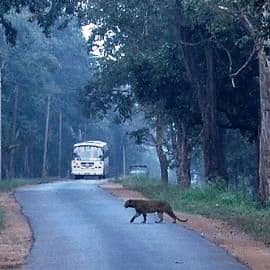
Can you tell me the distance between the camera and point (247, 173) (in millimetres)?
60438

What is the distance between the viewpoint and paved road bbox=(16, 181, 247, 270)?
49.1ft

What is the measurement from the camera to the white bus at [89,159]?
65625 mm

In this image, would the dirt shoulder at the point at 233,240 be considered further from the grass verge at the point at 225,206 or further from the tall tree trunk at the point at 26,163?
the tall tree trunk at the point at 26,163

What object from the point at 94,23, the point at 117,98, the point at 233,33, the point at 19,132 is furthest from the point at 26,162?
the point at 233,33

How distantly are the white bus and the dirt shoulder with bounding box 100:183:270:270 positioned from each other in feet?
129

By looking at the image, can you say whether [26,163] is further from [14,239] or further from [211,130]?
[14,239]

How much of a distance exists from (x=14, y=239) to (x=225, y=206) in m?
10.8

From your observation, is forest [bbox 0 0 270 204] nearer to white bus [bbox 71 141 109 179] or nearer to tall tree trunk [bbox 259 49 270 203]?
tall tree trunk [bbox 259 49 270 203]

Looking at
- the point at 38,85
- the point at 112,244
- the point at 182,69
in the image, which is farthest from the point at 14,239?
the point at 38,85

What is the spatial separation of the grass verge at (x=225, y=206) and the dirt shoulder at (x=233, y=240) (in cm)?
34

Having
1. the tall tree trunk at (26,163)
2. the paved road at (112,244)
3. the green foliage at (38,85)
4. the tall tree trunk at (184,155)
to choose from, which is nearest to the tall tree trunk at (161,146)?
the tall tree trunk at (184,155)

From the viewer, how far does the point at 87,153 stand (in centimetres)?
6556

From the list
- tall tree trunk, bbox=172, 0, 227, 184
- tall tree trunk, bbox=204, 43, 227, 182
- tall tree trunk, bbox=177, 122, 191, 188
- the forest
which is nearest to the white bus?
the forest

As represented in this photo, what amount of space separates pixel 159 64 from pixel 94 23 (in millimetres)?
5504
